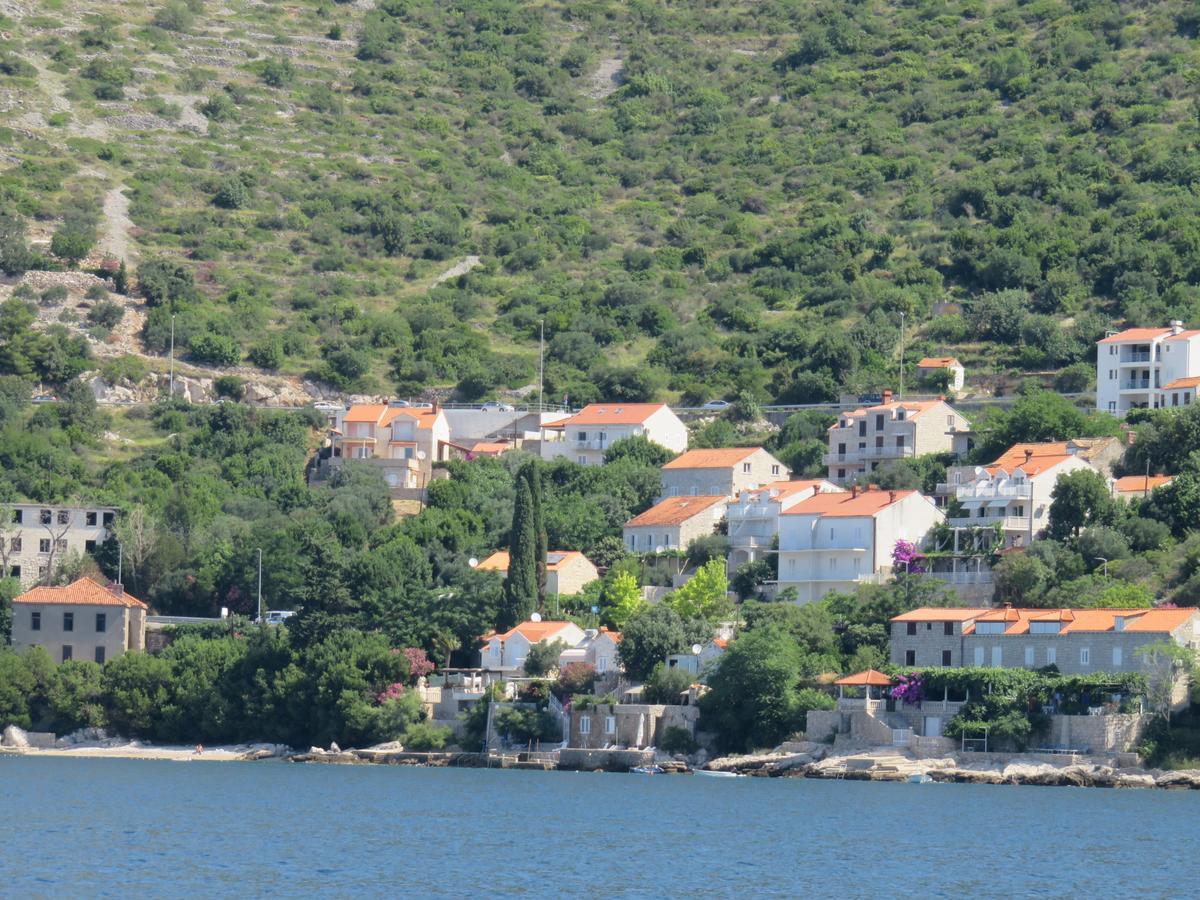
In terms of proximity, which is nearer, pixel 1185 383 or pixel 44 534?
pixel 44 534

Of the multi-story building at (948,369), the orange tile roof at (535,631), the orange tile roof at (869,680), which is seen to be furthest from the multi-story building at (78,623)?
the multi-story building at (948,369)

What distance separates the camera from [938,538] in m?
81.8

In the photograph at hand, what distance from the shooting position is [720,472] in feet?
303

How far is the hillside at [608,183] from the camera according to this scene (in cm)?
11669

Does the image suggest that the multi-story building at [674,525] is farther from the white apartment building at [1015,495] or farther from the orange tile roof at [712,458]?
the white apartment building at [1015,495]

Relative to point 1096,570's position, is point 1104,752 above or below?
below

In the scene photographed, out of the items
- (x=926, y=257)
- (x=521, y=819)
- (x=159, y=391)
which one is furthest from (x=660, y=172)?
(x=521, y=819)

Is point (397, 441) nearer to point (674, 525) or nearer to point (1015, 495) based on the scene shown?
point (674, 525)

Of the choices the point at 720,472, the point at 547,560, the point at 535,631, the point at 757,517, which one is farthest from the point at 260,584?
the point at 720,472

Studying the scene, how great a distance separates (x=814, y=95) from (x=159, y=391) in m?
64.2

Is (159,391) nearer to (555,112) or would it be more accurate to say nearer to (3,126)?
(3,126)

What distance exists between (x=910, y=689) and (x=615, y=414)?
112 ft

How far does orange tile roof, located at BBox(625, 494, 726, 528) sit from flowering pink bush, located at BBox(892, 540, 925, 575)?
9507 millimetres

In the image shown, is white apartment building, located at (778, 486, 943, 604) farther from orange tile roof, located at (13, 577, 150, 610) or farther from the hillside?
orange tile roof, located at (13, 577, 150, 610)
